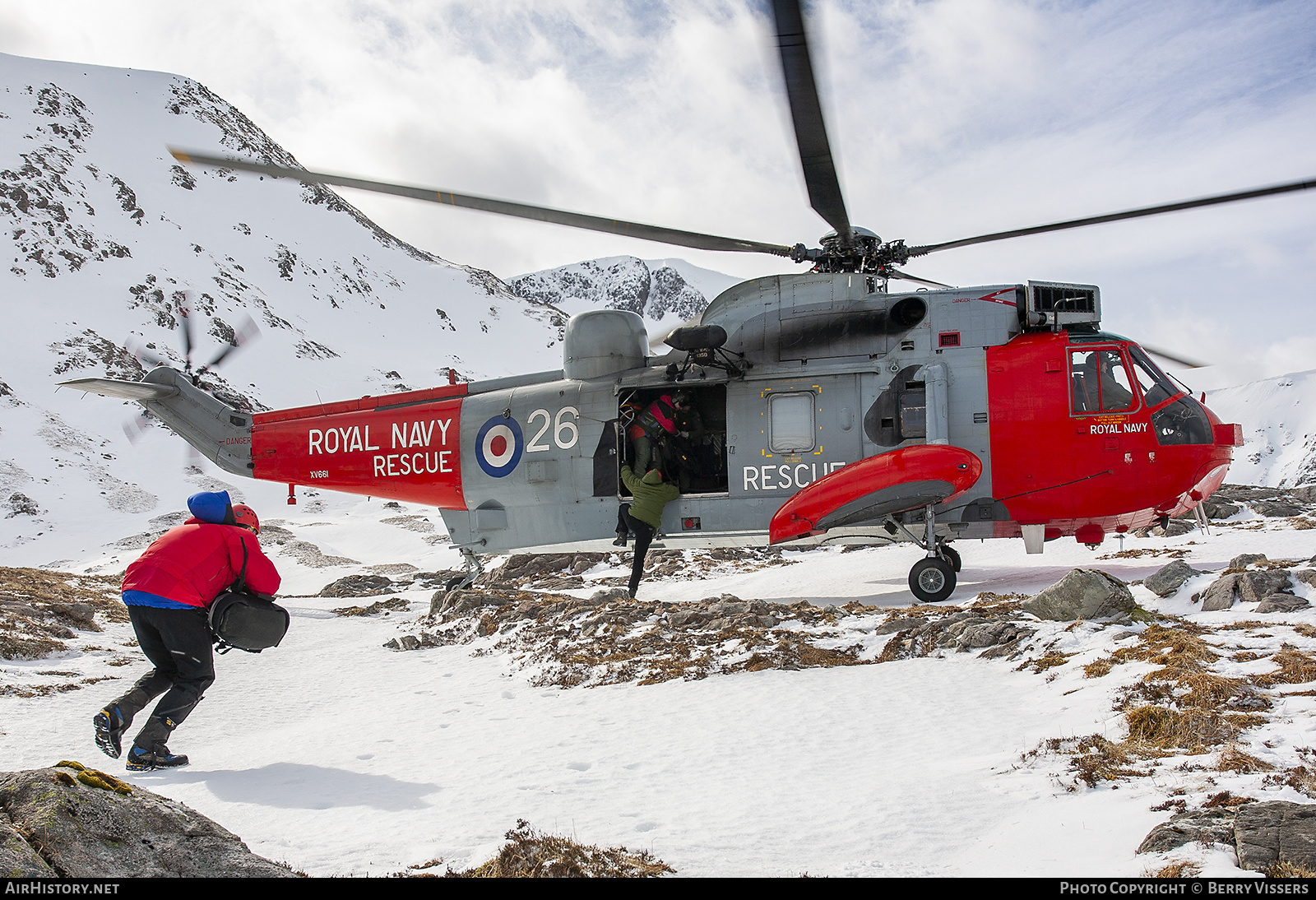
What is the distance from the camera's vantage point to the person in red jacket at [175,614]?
16.1 feet

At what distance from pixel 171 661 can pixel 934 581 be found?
7.71m

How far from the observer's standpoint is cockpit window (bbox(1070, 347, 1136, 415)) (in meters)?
9.24

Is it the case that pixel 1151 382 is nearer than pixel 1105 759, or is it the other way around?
pixel 1105 759

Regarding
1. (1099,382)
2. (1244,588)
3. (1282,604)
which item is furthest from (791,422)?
(1282,604)

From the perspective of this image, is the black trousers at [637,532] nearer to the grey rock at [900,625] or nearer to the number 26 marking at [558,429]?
the number 26 marking at [558,429]

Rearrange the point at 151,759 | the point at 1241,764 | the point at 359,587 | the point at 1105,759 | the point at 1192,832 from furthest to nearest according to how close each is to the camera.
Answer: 1. the point at 359,587
2. the point at 151,759
3. the point at 1105,759
4. the point at 1241,764
5. the point at 1192,832

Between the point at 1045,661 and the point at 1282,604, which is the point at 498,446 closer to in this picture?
the point at 1045,661

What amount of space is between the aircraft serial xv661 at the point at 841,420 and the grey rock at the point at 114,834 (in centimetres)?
618

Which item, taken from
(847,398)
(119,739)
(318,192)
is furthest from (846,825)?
(318,192)

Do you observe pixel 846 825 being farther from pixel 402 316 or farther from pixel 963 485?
pixel 402 316

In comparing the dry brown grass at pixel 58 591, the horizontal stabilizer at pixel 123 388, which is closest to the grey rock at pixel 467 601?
the dry brown grass at pixel 58 591

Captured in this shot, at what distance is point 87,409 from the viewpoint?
43.8m

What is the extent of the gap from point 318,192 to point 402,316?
93.6ft

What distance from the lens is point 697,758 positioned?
4516 millimetres
